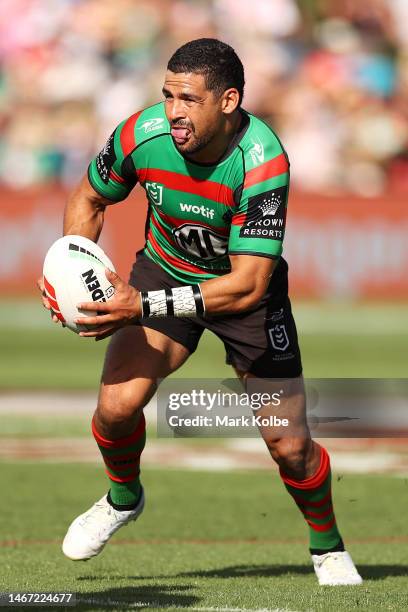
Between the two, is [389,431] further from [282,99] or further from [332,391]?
[282,99]

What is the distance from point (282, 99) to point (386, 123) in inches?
89.8

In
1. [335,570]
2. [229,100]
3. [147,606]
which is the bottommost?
[335,570]

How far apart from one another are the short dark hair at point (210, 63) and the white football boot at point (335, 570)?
2499 mm

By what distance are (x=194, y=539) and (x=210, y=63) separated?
139 inches

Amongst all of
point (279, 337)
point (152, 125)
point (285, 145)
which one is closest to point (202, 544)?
point (279, 337)

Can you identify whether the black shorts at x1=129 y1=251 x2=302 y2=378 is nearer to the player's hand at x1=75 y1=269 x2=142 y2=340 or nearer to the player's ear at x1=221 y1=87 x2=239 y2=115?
the player's hand at x1=75 y1=269 x2=142 y2=340

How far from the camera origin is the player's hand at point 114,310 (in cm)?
548

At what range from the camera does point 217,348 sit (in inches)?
864

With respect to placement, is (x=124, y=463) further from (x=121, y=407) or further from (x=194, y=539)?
(x=194, y=539)

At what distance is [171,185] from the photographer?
6035mm

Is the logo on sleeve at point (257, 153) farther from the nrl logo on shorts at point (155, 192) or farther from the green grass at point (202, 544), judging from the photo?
the green grass at point (202, 544)

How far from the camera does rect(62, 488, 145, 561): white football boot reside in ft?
20.8

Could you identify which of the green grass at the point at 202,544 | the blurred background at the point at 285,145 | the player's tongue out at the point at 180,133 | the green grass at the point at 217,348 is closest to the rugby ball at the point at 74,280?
the player's tongue out at the point at 180,133

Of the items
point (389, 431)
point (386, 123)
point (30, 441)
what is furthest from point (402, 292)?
point (30, 441)
